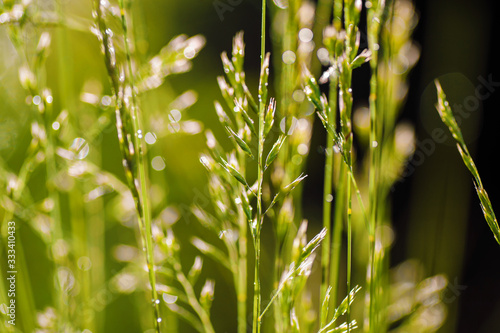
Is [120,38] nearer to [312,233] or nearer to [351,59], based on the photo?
[351,59]

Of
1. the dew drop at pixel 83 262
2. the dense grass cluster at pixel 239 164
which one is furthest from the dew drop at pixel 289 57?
the dew drop at pixel 83 262

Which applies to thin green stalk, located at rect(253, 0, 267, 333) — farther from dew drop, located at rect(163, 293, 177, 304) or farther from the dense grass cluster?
dew drop, located at rect(163, 293, 177, 304)

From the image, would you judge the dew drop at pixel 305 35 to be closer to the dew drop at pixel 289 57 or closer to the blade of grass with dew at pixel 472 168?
the dew drop at pixel 289 57

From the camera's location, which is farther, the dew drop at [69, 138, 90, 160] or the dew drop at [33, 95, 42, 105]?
the dew drop at [69, 138, 90, 160]

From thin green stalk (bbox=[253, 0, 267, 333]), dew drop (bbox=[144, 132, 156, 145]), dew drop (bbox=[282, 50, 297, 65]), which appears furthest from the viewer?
dew drop (bbox=[144, 132, 156, 145])

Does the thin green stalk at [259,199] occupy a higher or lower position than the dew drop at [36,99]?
lower

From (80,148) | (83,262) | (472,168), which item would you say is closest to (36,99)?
(80,148)

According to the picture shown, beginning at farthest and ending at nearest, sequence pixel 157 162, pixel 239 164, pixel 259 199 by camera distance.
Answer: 1. pixel 157 162
2. pixel 239 164
3. pixel 259 199

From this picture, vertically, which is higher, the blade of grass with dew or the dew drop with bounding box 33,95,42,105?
the dew drop with bounding box 33,95,42,105

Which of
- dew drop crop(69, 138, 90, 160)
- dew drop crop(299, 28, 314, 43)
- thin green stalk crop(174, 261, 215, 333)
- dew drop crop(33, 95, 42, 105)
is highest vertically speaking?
dew drop crop(299, 28, 314, 43)

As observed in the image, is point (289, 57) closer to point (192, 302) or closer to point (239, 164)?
point (239, 164)

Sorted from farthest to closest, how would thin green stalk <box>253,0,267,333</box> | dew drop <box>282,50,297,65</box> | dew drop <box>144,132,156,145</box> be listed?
dew drop <box>144,132,156,145</box> < dew drop <box>282,50,297,65</box> < thin green stalk <box>253,0,267,333</box>

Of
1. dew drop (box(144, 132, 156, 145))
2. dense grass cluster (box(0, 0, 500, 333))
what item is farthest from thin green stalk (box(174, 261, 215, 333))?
dew drop (box(144, 132, 156, 145))
